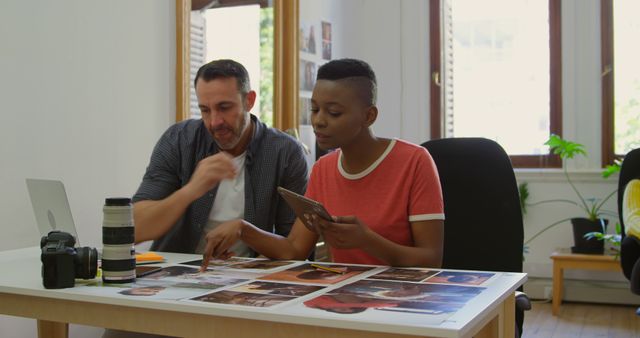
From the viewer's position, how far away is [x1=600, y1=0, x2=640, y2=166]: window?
4801mm

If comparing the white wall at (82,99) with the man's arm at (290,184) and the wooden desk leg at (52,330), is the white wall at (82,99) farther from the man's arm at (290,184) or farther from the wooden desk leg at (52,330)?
the man's arm at (290,184)

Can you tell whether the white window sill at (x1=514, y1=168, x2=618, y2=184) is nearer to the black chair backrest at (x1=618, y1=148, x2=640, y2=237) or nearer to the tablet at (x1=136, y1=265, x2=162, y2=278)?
the black chair backrest at (x1=618, y1=148, x2=640, y2=237)

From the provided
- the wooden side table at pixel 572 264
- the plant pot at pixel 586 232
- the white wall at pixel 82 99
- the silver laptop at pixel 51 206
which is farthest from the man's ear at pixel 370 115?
the plant pot at pixel 586 232

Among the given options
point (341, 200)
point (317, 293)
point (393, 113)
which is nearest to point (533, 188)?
point (393, 113)

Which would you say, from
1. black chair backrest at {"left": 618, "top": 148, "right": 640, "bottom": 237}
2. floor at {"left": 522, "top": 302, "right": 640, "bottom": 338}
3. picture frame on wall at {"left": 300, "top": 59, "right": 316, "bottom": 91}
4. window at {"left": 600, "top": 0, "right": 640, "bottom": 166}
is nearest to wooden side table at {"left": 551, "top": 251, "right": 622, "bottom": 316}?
floor at {"left": 522, "top": 302, "right": 640, "bottom": 338}

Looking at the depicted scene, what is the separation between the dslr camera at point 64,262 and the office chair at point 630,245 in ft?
8.80

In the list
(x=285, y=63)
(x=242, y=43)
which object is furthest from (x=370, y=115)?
(x=285, y=63)

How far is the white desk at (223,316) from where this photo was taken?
44.5 inches

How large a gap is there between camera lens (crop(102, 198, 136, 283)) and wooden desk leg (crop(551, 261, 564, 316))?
3.51m

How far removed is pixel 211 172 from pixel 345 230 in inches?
19.8

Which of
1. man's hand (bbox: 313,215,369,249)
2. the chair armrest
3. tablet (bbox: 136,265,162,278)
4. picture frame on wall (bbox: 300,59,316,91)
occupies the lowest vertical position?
the chair armrest

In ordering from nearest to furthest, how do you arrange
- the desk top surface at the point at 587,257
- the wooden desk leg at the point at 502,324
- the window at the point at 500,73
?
the wooden desk leg at the point at 502,324, the desk top surface at the point at 587,257, the window at the point at 500,73

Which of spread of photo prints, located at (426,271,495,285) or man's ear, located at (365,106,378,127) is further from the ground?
man's ear, located at (365,106,378,127)

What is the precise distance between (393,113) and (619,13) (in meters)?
1.65
